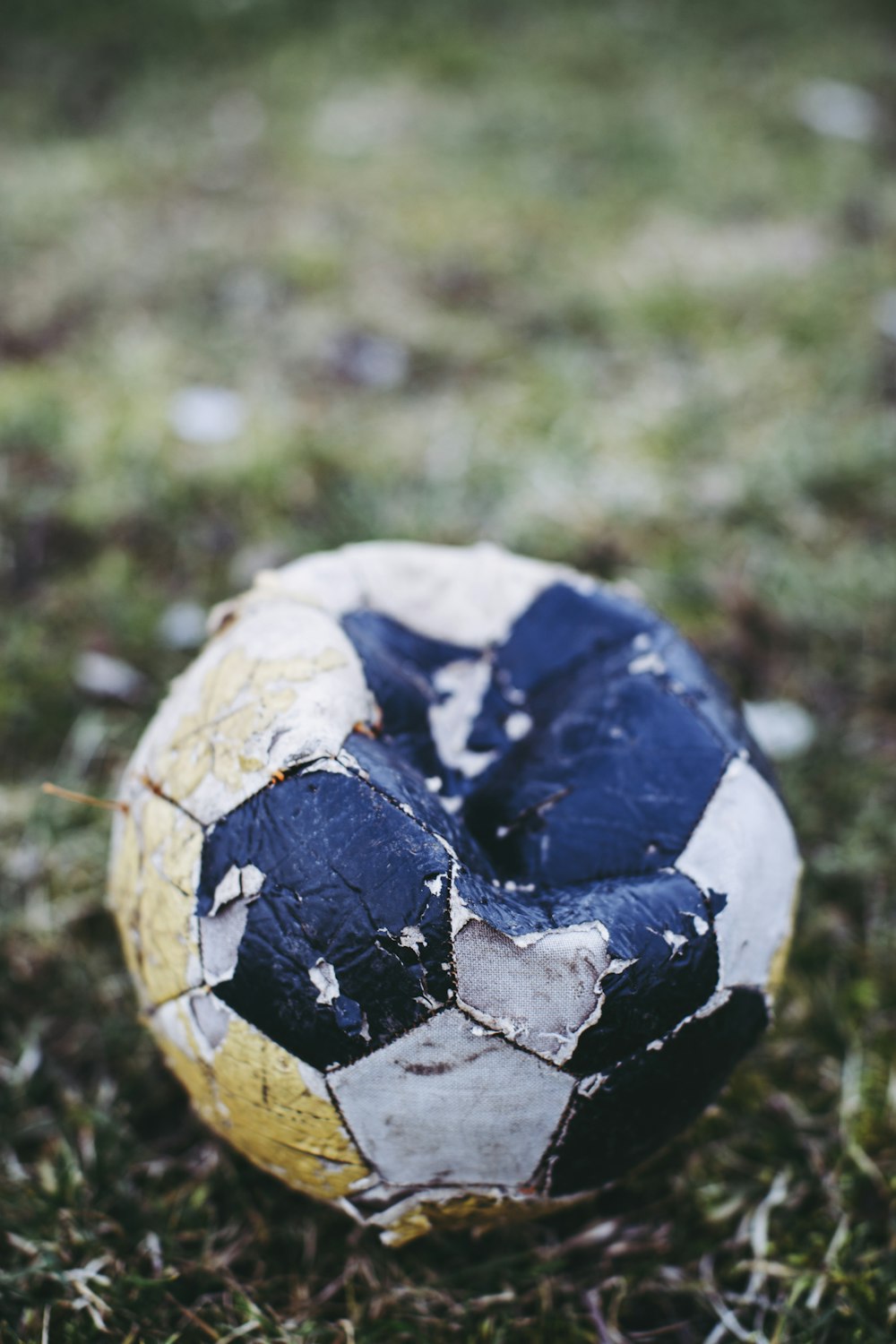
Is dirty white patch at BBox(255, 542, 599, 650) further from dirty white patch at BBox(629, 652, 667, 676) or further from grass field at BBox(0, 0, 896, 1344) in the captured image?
grass field at BBox(0, 0, 896, 1344)

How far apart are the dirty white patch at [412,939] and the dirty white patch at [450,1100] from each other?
0.30ft

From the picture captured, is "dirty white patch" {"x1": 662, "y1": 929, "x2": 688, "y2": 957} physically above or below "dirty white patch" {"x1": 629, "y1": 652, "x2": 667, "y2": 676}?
below

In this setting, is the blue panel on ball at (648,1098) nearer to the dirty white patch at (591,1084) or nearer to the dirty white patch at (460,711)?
the dirty white patch at (591,1084)

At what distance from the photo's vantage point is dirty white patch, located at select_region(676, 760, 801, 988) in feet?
4.63

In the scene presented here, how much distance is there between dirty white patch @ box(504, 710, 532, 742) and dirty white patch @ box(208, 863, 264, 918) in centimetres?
46

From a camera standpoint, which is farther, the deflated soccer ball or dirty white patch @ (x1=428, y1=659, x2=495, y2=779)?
dirty white patch @ (x1=428, y1=659, x2=495, y2=779)

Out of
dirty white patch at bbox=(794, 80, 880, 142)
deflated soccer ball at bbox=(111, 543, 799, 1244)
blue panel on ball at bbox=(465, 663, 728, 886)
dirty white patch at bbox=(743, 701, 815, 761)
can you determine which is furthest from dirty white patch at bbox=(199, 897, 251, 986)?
dirty white patch at bbox=(794, 80, 880, 142)

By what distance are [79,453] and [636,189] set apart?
9.49ft

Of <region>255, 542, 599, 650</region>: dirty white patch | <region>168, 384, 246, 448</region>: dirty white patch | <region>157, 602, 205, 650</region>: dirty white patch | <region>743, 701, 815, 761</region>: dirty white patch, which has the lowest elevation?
<region>157, 602, 205, 650</region>: dirty white patch

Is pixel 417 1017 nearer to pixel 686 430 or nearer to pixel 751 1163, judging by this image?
pixel 751 1163

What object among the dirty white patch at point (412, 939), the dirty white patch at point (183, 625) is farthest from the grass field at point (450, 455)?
the dirty white patch at point (412, 939)

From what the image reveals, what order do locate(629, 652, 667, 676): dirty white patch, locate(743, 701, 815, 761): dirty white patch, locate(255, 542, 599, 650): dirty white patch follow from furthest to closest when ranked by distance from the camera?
1. locate(743, 701, 815, 761): dirty white patch
2. locate(255, 542, 599, 650): dirty white patch
3. locate(629, 652, 667, 676): dirty white patch

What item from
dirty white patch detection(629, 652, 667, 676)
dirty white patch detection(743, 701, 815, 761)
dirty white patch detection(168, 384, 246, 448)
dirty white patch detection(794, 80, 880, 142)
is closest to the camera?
dirty white patch detection(629, 652, 667, 676)

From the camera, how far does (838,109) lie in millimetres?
5238
